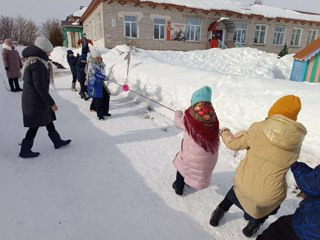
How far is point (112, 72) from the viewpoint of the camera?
9.34 m

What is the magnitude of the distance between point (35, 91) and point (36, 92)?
2cm

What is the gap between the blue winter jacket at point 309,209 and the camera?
57.4 inches

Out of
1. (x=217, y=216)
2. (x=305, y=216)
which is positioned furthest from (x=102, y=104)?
(x=305, y=216)

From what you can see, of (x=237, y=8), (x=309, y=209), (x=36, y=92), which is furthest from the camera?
(x=237, y=8)

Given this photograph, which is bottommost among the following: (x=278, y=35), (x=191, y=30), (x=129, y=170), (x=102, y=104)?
(x=129, y=170)

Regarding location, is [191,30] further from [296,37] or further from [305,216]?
[305,216]

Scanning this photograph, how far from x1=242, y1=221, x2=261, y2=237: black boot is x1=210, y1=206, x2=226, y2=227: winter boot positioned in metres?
0.26

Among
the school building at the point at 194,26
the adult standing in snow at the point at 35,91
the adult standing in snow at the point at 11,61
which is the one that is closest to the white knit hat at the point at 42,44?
the adult standing in snow at the point at 35,91

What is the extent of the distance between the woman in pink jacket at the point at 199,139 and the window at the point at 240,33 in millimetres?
21356

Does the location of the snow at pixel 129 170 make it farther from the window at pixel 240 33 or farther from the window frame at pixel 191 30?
the window at pixel 240 33

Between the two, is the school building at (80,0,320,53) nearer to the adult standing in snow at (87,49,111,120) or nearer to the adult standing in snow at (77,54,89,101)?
the adult standing in snow at (77,54,89,101)

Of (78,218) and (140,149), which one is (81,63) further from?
(78,218)

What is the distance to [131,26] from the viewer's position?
17656mm

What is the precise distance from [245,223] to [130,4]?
17.2m
